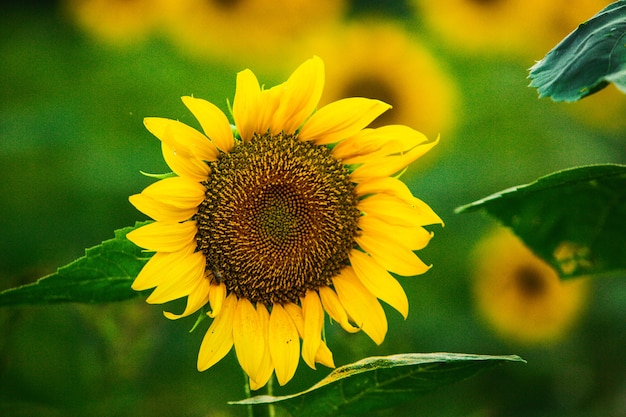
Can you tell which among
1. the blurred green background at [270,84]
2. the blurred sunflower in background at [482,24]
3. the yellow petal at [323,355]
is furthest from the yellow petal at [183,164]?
the blurred sunflower in background at [482,24]

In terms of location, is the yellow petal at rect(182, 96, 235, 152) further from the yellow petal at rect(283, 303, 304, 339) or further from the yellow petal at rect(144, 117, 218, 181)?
the yellow petal at rect(283, 303, 304, 339)

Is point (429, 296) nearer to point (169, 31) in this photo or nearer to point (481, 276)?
point (481, 276)

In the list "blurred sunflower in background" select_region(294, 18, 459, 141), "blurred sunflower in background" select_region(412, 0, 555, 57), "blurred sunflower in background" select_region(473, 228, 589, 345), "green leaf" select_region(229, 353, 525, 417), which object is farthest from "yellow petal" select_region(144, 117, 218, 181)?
"blurred sunflower in background" select_region(412, 0, 555, 57)

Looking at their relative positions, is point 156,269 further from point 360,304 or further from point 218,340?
point 360,304

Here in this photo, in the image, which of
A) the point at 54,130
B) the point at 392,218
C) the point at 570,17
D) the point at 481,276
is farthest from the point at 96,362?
the point at 570,17

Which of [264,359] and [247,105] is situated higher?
[247,105]

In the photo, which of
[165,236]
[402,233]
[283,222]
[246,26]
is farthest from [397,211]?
[246,26]
